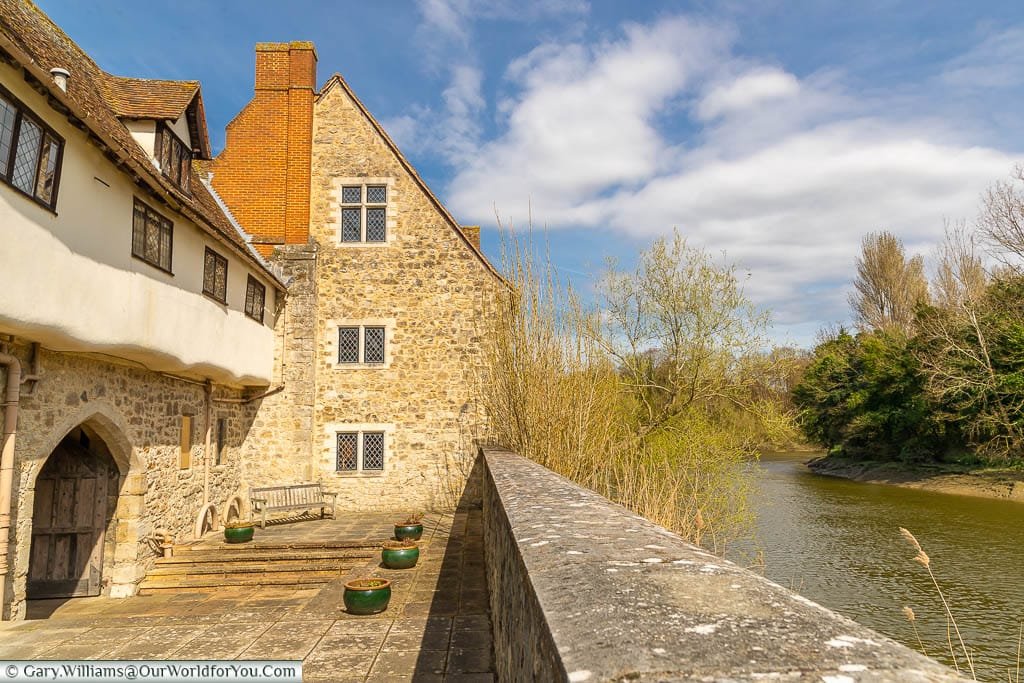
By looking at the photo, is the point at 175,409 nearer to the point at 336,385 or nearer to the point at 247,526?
the point at 247,526

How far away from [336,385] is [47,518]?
6654 mm

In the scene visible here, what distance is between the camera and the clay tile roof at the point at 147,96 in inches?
419

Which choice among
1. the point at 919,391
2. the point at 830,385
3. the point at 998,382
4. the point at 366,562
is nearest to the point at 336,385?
the point at 366,562

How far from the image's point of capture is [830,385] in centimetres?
3516

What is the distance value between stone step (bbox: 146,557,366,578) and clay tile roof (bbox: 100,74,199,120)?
7.18 meters

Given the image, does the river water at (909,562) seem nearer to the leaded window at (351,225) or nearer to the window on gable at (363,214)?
the window on gable at (363,214)

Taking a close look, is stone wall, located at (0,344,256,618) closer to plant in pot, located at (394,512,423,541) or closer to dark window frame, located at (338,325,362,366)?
dark window frame, located at (338,325,362,366)

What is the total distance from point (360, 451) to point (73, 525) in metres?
6.41

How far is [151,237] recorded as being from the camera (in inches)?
349

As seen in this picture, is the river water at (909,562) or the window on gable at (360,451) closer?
the river water at (909,562)

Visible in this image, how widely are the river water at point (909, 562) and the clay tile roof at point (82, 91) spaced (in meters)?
12.2

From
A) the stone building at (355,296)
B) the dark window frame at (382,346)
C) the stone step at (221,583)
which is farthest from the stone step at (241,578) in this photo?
the dark window frame at (382,346)

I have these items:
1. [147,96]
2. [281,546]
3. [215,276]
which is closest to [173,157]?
[147,96]

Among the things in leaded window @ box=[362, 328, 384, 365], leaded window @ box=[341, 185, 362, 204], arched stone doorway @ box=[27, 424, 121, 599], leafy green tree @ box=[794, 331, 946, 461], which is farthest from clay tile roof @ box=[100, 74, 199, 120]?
leafy green tree @ box=[794, 331, 946, 461]
